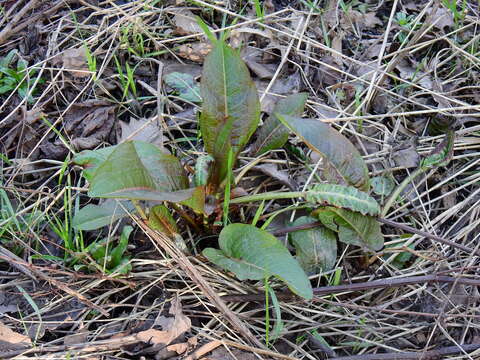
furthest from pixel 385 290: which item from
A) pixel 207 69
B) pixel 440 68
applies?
pixel 440 68

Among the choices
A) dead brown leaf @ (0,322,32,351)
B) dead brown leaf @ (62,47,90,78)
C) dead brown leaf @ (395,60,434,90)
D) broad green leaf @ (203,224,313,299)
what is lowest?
dead brown leaf @ (0,322,32,351)

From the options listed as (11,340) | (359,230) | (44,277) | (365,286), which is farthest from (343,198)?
(11,340)

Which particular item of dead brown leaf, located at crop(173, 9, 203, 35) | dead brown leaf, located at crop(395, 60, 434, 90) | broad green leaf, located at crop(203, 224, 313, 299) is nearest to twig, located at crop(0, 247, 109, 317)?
broad green leaf, located at crop(203, 224, 313, 299)

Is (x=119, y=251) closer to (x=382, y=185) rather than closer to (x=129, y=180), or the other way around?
(x=129, y=180)

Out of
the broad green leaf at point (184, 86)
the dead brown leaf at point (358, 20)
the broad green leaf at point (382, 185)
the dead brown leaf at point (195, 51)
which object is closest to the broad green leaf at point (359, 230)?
the broad green leaf at point (382, 185)

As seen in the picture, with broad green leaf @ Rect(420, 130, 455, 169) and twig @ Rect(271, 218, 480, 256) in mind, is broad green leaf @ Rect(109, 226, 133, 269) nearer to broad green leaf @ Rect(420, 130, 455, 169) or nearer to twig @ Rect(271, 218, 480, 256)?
twig @ Rect(271, 218, 480, 256)

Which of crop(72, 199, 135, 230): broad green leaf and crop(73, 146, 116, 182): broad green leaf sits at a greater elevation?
crop(73, 146, 116, 182): broad green leaf

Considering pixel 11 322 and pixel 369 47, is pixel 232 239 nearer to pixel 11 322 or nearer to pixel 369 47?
pixel 11 322
